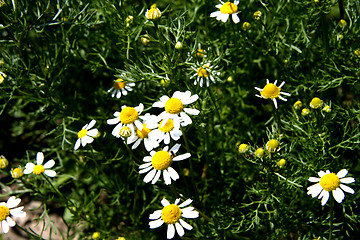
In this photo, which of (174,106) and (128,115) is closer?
(174,106)

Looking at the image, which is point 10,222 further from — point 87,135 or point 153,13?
point 153,13

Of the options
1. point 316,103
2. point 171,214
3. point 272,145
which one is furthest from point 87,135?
point 316,103

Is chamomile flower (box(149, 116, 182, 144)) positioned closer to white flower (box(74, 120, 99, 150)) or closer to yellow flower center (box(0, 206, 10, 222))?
white flower (box(74, 120, 99, 150))

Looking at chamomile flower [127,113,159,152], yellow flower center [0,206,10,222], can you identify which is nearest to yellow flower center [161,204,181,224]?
chamomile flower [127,113,159,152]

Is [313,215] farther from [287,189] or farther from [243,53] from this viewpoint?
[243,53]

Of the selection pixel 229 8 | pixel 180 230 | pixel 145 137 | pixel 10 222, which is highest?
pixel 229 8
